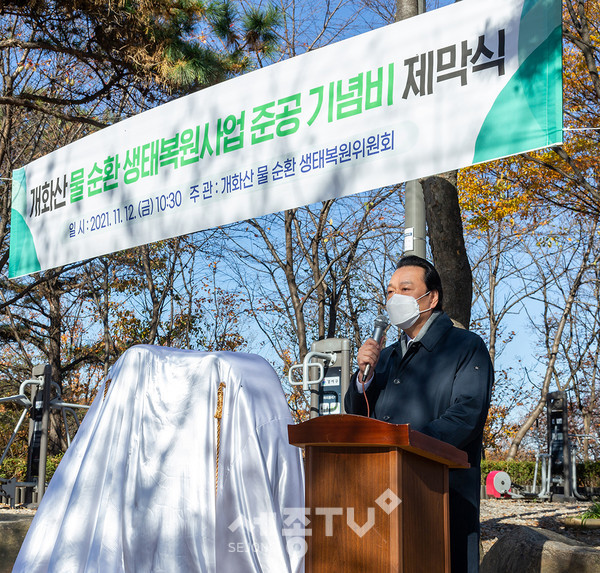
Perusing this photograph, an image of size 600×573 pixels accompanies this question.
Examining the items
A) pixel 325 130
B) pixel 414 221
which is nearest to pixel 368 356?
pixel 325 130

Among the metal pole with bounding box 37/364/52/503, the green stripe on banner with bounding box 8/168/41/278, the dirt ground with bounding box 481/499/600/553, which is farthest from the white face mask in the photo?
the metal pole with bounding box 37/364/52/503

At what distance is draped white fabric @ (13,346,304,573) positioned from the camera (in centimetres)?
454

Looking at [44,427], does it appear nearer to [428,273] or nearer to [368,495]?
[428,273]

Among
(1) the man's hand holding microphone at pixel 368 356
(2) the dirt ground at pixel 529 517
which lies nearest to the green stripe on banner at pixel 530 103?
(1) the man's hand holding microphone at pixel 368 356

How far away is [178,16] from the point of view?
342 inches

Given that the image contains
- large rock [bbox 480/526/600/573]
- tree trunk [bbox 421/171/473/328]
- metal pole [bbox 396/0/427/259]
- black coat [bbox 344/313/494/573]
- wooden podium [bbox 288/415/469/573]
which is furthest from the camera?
tree trunk [bbox 421/171/473/328]

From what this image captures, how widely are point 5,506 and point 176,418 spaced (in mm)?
7741

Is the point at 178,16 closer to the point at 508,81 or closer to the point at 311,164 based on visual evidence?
the point at 311,164

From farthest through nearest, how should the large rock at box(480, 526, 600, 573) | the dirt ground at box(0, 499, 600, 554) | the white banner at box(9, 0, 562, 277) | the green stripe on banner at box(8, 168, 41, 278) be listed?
the dirt ground at box(0, 499, 600, 554), the green stripe on banner at box(8, 168, 41, 278), the large rock at box(480, 526, 600, 573), the white banner at box(9, 0, 562, 277)

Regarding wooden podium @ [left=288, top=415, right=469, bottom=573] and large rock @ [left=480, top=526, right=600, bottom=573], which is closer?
wooden podium @ [left=288, top=415, right=469, bottom=573]

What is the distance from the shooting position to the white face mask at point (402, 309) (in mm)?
2746

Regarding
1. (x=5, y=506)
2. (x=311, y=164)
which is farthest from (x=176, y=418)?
(x=5, y=506)

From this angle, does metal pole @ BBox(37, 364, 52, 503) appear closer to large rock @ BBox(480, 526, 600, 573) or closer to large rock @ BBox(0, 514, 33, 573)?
large rock @ BBox(0, 514, 33, 573)

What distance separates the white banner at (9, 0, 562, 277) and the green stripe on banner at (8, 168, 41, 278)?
230 millimetres
